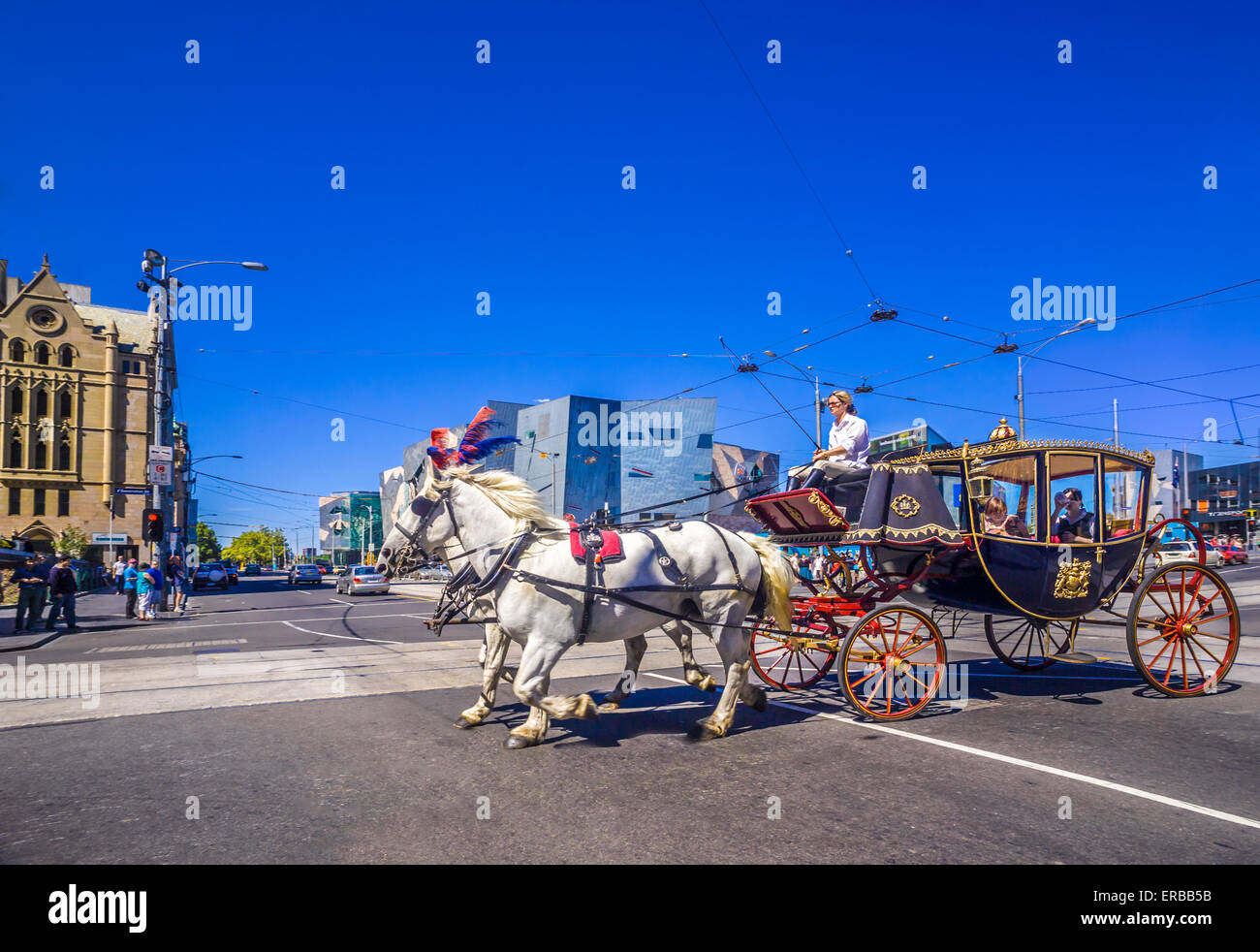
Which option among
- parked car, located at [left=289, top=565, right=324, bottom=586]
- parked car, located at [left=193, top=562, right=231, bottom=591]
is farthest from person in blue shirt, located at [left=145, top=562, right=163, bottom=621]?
parked car, located at [left=289, top=565, right=324, bottom=586]

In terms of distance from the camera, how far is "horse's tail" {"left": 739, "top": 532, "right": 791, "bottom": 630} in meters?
6.88

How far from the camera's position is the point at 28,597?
59.1 ft

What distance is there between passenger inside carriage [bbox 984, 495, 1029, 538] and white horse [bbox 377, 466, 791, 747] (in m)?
2.49

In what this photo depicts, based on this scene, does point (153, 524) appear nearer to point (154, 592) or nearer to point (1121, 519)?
point (154, 592)

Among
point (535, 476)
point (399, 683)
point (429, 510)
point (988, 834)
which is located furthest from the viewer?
point (535, 476)

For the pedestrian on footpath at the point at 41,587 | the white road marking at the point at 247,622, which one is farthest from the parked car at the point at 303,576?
the white road marking at the point at 247,622

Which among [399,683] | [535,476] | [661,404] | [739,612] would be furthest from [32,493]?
[739,612]

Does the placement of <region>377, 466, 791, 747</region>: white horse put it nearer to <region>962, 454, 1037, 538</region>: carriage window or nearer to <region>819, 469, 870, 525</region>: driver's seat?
<region>819, 469, 870, 525</region>: driver's seat

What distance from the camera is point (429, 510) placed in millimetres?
6555

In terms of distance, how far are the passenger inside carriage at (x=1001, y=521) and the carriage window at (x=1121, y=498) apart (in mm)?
756

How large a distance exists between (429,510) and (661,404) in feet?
176

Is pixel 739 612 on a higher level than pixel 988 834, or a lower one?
higher

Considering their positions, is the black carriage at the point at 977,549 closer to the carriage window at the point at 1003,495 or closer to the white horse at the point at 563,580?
the carriage window at the point at 1003,495
